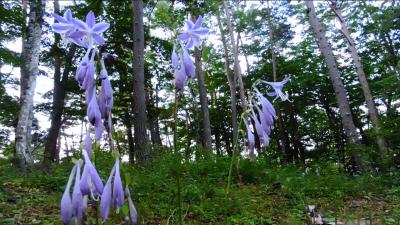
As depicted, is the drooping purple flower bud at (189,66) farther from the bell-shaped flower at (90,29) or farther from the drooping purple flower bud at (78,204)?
the drooping purple flower bud at (78,204)

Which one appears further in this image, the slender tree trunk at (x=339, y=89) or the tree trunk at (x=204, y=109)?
the tree trunk at (x=204, y=109)

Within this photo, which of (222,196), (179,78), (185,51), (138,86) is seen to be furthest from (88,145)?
(138,86)

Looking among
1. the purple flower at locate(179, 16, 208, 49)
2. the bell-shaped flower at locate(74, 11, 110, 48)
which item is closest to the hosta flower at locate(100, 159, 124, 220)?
the bell-shaped flower at locate(74, 11, 110, 48)

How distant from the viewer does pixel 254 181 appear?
240 inches

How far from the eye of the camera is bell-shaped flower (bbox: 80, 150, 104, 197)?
A: 1264 mm

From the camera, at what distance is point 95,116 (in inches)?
55.1

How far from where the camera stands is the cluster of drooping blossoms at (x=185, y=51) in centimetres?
180

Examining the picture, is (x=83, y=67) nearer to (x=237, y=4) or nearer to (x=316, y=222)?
(x=316, y=222)

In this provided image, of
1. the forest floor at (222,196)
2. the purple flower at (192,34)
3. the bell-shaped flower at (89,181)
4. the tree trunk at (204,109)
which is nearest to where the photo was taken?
the bell-shaped flower at (89,181)

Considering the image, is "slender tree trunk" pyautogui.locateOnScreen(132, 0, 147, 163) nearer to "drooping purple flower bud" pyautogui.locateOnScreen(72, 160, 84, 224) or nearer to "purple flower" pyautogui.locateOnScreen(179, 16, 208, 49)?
"purple flower" pyautogui.locateOnScreen(179, 16, 208, 49)

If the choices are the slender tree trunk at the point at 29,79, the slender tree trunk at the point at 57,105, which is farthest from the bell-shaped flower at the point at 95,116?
the slender tree trunk at the point at 57,105

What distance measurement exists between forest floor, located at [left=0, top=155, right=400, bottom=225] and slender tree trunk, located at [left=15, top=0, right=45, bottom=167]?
2.29 metres

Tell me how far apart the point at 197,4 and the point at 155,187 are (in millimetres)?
6864

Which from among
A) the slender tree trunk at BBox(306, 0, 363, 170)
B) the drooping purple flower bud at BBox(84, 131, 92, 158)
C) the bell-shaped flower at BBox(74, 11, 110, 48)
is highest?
the slender tree trunk at BBox(306, 0, 363, 170)
